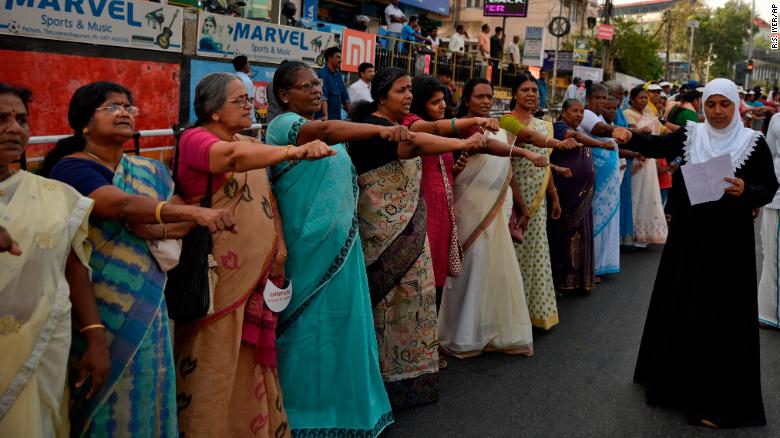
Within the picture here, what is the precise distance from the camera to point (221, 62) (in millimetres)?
9266

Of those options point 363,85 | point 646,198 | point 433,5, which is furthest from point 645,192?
point 433,5

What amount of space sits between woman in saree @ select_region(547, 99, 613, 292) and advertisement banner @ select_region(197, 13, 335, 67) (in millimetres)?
4669

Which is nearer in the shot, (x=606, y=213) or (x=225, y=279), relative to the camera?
(x=225, y=279)

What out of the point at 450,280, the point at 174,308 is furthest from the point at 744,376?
the point at 174,308

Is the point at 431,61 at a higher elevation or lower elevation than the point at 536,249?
higher

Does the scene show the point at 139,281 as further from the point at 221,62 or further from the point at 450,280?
the point at 221,62

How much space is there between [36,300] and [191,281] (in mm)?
656

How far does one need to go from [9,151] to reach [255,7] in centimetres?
1184

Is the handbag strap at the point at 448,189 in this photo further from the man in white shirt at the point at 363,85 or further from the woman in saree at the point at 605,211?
the man in white shirt at the point at 363,85

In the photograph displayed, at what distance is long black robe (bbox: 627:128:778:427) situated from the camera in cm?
394

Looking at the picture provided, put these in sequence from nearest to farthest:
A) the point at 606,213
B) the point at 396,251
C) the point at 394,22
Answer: the point at 396,251 < the point at 606,213 < the point at 394,22

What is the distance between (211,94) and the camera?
295 cm

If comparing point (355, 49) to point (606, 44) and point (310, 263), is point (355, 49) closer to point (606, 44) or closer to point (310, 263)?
point (310, 263)

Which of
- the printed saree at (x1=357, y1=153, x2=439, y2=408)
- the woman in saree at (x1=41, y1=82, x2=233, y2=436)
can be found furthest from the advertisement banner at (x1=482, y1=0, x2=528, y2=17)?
the woman in saree at (x1=41, y1=82, x2=233, y2=436)
